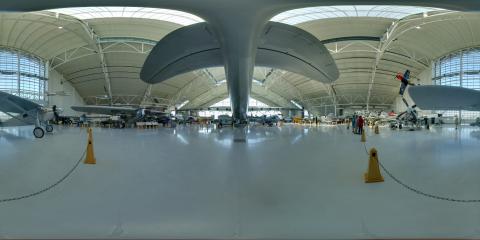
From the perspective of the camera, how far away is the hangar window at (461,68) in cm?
3488

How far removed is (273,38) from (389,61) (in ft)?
128

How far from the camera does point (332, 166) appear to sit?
17.2ft

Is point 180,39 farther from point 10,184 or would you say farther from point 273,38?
point 10,184

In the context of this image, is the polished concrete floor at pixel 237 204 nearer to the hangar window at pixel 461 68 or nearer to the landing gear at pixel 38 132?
the landing gear at pixel 38 132

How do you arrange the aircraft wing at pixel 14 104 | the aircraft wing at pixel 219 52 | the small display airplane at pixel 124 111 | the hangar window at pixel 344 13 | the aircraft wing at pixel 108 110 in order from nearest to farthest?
the aircraft wing at pixel 219 52
the aircraft wing at pixel 14 104
the hangar window at pixel 344 13
the aircraft wing at pixel 108 110
the small display airplane at pixel 124 111

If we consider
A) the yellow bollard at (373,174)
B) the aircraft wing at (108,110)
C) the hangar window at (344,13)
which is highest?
the hangar window at (344,13)

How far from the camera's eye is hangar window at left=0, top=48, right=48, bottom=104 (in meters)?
36.8

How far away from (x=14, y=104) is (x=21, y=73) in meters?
35.7

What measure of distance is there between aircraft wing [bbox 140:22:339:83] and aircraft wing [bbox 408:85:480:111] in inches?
205

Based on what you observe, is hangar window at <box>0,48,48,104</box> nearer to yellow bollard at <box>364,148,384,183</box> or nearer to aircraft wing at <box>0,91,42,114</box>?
aircraft wing at <box>0,91,42,114</box>

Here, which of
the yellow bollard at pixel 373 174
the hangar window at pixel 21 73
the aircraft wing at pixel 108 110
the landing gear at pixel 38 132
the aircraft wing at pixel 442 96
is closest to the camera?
the yellow bollard at pixel 373 174

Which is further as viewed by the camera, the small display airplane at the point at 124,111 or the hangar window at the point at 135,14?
the small display airplane at the point at 124,111

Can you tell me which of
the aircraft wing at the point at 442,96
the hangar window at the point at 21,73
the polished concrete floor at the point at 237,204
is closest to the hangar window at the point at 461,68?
the aircraft wing at the point at 442,96

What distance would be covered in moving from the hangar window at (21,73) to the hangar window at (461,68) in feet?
216
